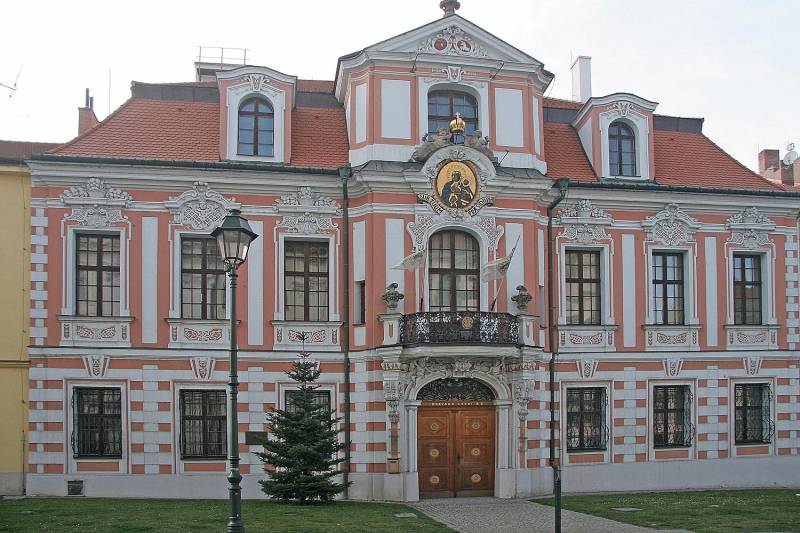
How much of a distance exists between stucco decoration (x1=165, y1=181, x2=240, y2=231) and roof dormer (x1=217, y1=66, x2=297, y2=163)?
1.32 metres

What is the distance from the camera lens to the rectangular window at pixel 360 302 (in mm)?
25312

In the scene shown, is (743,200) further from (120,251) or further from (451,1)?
(120,251)

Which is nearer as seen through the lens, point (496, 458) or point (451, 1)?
point (496, 458)

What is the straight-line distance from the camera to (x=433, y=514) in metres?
21.5

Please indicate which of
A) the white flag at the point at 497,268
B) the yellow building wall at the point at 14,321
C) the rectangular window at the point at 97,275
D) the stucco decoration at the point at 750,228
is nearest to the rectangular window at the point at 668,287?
the stucco decoration at the point at 750,228

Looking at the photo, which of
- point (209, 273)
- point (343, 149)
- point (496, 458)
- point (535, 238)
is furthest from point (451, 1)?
point (496, 458)

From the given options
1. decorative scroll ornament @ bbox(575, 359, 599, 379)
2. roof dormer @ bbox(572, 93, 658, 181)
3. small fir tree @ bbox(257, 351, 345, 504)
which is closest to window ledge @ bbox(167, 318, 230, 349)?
small fir tree @ bbox(257, 351, 345, 504)

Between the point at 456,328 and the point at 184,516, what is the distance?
8504mm

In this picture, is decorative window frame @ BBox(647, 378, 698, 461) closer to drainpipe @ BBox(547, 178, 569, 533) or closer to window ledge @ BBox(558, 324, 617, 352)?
window ledge @ BBox(558, 324, 617, 352)

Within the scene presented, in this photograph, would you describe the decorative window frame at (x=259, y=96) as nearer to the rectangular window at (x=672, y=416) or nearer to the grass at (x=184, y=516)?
the grass at (x=184, y=516)

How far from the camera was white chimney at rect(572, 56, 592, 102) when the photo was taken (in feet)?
112

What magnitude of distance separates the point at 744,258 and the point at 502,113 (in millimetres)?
8918

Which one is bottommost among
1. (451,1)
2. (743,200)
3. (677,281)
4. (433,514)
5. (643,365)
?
(433,514)

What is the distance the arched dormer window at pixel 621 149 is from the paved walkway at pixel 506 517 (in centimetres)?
1056
